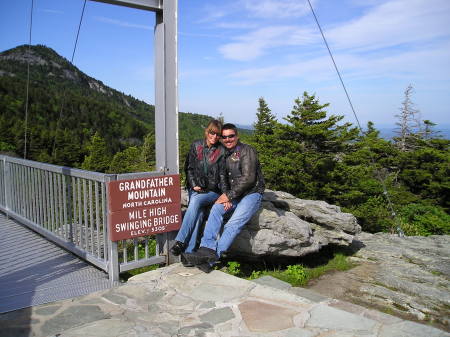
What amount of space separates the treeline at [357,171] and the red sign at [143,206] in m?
16.5

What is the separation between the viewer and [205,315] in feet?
11.0

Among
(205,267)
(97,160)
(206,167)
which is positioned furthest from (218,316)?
(97,160)

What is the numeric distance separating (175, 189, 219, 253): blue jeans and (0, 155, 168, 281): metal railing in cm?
30

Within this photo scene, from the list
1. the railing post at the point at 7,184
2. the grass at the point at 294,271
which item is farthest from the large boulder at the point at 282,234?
the railing post at the point at 7,184

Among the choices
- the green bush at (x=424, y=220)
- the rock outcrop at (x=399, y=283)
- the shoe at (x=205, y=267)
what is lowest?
the green bush at (x=424, y=220)

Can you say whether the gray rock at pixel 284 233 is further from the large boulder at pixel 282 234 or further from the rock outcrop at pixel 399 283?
the rock outcrop at pixel 399 283

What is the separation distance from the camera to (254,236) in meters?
5.23

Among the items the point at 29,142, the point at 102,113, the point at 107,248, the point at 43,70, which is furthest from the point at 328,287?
the point at 43,70

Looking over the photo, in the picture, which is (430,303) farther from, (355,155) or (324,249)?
(355,155)

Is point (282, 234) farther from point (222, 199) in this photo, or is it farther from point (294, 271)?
point (222, 199)

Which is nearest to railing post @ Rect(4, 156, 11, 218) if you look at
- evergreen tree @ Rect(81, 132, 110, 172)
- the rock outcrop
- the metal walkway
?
the metal walkway

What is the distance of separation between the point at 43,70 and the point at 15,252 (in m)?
78.7

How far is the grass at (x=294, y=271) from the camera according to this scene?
199 inches

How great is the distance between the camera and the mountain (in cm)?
4056
